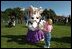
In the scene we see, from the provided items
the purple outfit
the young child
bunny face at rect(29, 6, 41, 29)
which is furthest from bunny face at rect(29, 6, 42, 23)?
the young child

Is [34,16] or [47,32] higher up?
[34,16]

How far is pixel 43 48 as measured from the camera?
889 cm

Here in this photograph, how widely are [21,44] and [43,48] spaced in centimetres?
105

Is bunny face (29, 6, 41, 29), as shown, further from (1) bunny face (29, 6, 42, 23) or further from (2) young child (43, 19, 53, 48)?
(2) young child (43, 19, 53, 48)

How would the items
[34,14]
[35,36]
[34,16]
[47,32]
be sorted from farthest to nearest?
[34,14] → [34,16] → [35,36] → [47,32]

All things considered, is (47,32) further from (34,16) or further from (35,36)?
(34,16)

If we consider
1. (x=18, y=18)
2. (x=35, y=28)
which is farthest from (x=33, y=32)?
(x=18, y=18)

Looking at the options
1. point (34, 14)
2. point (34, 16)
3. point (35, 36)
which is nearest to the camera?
point (35, 36)

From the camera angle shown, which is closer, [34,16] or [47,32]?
[47,32]

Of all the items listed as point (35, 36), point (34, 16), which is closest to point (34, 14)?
point (34, 16)

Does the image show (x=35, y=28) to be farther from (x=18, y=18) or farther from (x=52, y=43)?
(x=18, y=18)

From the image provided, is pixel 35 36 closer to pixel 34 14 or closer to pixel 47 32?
pixel 47 32

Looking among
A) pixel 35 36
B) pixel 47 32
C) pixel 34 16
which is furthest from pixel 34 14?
pixel 47 32

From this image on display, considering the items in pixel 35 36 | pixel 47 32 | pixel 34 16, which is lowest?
pixel 35 36
